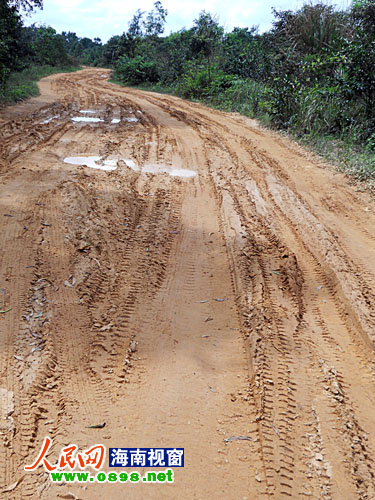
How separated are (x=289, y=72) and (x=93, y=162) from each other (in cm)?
730

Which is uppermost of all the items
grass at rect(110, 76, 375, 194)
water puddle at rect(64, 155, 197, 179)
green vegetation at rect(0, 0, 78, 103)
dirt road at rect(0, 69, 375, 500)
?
green vegetation at rect(0, 0, 78, 103)

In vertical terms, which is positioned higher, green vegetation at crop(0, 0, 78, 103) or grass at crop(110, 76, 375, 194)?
green vegetation at crop(0, 0, 78, 103)

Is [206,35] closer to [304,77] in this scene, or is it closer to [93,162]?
[304,77]

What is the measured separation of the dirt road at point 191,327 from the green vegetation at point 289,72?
→ 2.88 meters

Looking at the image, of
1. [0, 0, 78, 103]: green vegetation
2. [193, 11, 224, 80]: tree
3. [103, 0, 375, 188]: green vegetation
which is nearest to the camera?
[103, 0, 375, 188]: green vegetation

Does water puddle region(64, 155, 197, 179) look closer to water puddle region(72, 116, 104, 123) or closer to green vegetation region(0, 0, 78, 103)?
water puddle region(72, 116, 104, 123)

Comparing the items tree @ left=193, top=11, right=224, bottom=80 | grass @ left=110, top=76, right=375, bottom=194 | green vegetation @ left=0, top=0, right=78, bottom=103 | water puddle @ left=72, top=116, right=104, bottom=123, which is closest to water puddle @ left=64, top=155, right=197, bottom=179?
grass @ left=110, top=76, right=375, bottom=194

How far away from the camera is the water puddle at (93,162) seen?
20.9 feet

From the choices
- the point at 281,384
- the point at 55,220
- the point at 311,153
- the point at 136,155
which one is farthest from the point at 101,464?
the point at 311,153

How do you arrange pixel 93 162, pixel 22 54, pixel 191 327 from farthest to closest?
pixel 22 54, pixel 93 162, pixel 191 327

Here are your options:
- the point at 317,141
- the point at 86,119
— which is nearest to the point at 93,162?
the point at 86,119

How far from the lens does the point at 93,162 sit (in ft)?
21.5

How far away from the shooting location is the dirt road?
215 centimetres

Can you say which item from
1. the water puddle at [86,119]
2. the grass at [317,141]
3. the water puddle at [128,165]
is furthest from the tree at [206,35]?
the water puddle at [128,165]
